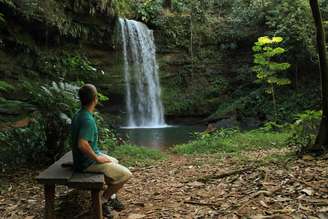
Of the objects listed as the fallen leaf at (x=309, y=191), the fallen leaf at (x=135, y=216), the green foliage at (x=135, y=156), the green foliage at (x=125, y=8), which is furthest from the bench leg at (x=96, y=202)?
the green foliage at (x=125, y=8)

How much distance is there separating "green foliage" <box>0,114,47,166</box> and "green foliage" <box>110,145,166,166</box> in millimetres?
1403

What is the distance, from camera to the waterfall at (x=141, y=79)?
19.0 meters

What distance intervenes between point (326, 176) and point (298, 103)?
1471 centimetres

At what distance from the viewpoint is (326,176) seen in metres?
3.99

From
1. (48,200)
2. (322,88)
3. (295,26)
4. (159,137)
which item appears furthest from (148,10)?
(48,200)

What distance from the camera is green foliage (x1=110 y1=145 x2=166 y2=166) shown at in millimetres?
Result: 6901

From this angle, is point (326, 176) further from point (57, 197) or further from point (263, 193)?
point (57, 197)

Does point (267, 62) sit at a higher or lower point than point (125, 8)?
lower

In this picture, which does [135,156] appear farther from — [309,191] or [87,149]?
[309,191]

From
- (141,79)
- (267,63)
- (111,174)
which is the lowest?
(111,174)

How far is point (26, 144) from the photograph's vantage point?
6113mm

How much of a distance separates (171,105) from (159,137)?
17.2ft

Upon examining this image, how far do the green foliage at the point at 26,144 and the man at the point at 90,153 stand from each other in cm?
235

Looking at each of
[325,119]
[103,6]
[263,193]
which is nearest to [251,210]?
[263,193]
